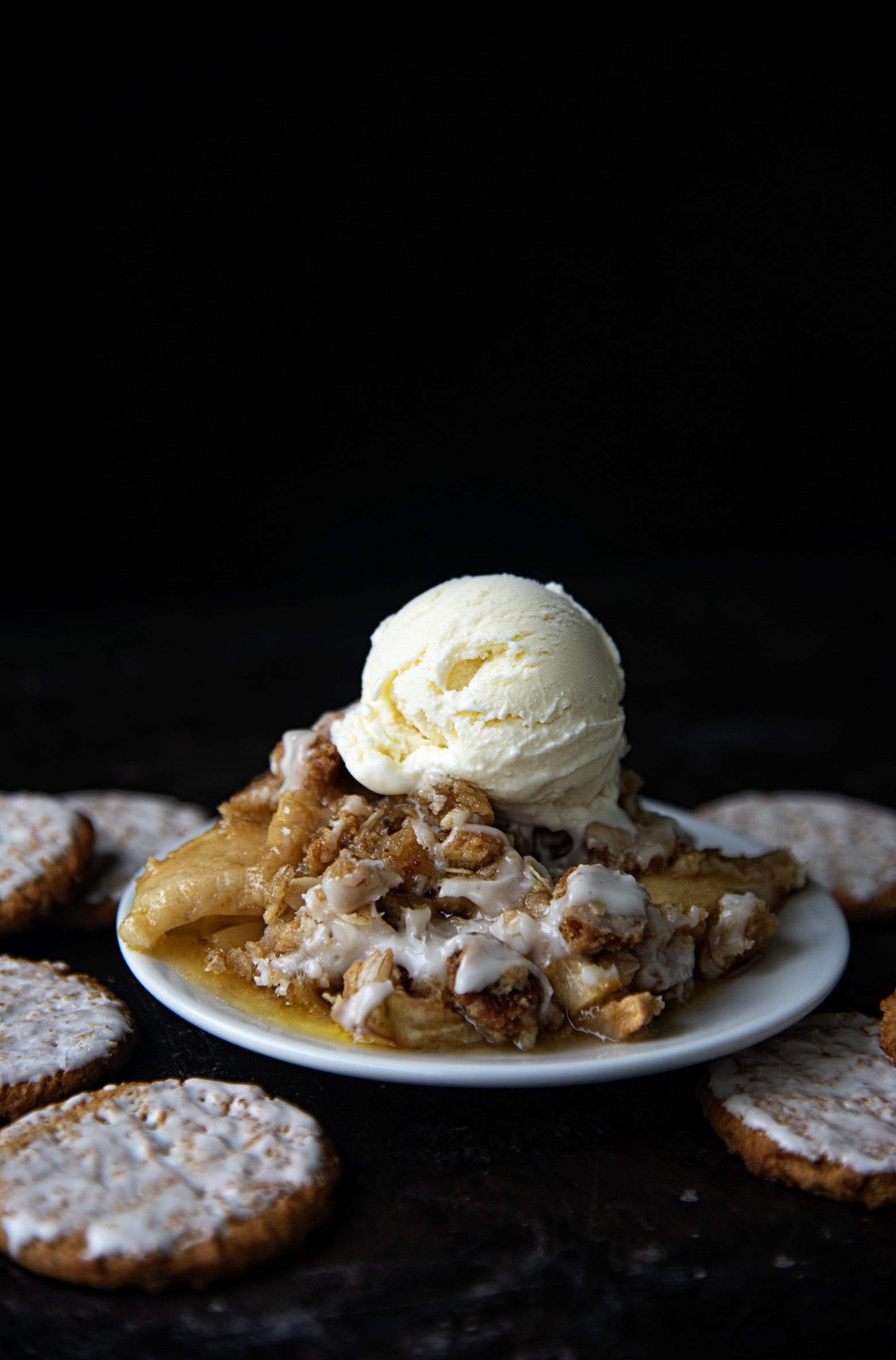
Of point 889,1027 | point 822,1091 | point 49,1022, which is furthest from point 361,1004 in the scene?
point 889,1027

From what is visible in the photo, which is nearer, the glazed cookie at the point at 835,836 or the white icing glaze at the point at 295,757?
the white icing glaze at the point at 295,757

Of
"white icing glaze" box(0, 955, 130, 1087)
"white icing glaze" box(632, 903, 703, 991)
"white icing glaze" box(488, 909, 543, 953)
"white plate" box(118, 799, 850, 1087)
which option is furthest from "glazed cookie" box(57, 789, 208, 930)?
"white icing glaze" box(632, 903, 703, 991)

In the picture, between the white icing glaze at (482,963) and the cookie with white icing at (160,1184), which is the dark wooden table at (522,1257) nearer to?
the cookie with white icing at (160,1184)

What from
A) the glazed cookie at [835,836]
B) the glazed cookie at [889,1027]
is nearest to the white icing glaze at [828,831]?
the glazed cookie at [835,836]

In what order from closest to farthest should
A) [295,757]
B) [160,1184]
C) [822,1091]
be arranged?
[160,1184] → [822,1091] → [295,757]

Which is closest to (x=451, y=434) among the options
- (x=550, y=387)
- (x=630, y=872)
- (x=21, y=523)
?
(x=550, y=387)

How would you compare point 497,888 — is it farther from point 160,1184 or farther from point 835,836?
point 835,836

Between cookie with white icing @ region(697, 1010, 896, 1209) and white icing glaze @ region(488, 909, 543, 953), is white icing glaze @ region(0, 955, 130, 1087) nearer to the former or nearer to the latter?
white icing glaze @ region(488, 909, 543, 953)
